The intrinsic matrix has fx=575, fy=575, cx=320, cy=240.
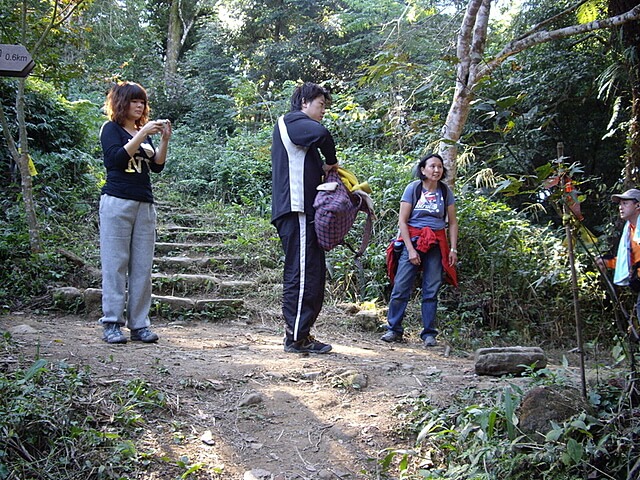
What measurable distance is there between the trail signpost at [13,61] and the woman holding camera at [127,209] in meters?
0.73

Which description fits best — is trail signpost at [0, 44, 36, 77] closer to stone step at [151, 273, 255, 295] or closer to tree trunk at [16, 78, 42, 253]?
tree trunk at [16, 78, 42, 253]

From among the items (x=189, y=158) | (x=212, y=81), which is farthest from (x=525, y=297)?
(x=212, y=81)

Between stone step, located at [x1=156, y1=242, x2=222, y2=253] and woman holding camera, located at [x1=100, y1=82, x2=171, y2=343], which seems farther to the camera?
stone step, located at [x1=156, y1=242, x2=222, y2=253]

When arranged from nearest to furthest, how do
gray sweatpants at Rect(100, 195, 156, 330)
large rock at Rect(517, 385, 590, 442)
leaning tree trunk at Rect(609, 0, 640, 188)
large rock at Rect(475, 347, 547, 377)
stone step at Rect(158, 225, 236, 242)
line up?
large rock at Rect(517, 385, 590, 442) → large rock at Rect(475, 347, 547, 377) → gray sweatpants at Rect(100, 195, 156, 330) → leaning tree trunk at Rect(609, 0, 640, 188) → stone step at Rect(158, 225, 236, 242)

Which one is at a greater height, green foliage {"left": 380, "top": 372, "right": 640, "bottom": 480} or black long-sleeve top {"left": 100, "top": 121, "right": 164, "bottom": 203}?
black long-sleeve top {"left": 100, "top": 121, "right": 164, "bottom": 203}

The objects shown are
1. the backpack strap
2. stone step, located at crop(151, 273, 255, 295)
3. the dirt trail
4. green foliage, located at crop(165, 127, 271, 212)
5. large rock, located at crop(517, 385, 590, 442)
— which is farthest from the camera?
green foliage, located at crop(165, 127, 271, 212)

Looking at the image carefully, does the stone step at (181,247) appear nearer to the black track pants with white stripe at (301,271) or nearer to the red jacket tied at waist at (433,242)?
the red jacket tied at waist at (433,242)

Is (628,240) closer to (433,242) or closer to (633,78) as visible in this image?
(433,242)

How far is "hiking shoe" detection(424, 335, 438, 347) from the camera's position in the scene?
4848 mm

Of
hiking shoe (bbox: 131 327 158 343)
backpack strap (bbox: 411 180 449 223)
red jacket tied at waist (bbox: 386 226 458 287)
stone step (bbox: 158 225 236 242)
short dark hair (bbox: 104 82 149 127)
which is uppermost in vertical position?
short dark hair (bbox: 104 82 149 127)

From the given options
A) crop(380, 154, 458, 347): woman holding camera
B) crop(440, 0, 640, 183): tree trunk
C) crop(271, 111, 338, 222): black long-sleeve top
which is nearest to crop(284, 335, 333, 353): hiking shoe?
crop(271, 111, 338, 222): black long-sleeve top

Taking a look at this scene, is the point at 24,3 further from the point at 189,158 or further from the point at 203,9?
the point at 203,9

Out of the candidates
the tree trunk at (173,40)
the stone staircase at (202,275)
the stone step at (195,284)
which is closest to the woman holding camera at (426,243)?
the stone staircase at (202,275)

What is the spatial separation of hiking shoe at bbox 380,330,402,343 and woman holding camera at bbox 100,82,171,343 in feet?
6.45
